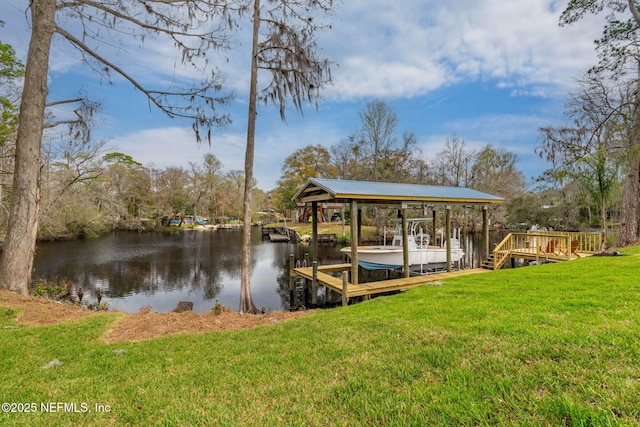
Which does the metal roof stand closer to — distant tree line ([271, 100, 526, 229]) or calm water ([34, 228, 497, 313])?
calm water ([34, 228, 497, 313])

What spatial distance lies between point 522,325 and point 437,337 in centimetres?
101

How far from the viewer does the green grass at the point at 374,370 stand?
81.3 inches

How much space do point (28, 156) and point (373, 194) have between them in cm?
873

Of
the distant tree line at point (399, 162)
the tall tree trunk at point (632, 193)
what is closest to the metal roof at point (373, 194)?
the tall tree trunk at point (632, 193)

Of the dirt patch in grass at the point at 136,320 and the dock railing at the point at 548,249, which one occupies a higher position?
the dock railing at the point at 548,249

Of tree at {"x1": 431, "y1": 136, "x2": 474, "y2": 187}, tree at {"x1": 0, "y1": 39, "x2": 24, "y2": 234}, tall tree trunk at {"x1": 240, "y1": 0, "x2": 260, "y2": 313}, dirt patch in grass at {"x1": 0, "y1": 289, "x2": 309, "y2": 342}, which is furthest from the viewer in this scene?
tree at {"x1": 431, "y1": 136, "x2": 474, "y2": 187}

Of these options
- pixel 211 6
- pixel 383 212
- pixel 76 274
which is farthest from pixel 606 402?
pixel 383 212

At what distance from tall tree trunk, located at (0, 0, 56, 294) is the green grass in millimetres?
2482

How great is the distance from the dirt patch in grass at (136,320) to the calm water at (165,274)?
412 cm

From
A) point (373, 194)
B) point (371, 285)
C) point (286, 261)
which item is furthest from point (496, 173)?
point (371, 285)

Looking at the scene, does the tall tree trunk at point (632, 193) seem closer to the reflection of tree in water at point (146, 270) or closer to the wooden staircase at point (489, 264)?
the wooden staircase at point (489, 264)

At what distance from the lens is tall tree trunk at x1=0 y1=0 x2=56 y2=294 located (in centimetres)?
643

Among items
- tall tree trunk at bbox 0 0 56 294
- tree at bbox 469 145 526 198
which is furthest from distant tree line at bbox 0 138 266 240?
tree at bbox 469 145 526 198

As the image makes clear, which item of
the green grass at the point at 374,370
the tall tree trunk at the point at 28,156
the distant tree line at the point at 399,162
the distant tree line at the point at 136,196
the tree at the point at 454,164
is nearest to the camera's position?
the green grass at the point at 374,370
